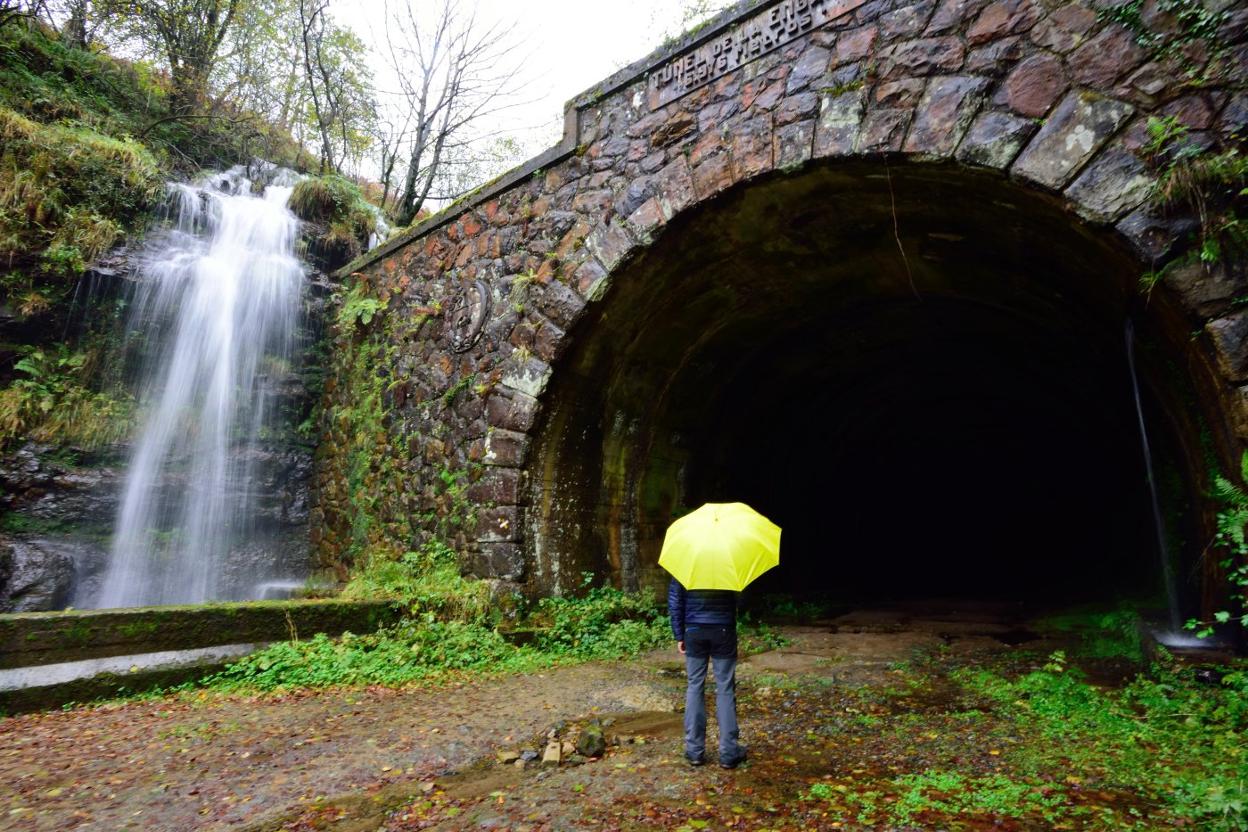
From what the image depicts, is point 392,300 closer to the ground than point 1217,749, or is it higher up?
higher up

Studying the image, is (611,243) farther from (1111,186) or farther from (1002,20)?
(1111,186)

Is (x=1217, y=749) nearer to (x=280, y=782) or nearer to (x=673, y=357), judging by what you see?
(x=280, y=782)

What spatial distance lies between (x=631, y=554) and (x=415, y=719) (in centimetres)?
362

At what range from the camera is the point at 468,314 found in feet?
25.9

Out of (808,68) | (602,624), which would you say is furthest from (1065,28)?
(602,624)

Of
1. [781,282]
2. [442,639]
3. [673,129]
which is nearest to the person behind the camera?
[673,129]

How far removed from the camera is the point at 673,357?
772 cm

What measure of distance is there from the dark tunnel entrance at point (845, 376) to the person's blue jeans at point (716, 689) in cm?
340

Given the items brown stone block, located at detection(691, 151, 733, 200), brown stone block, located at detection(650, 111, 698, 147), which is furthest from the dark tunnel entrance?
brown stone block, located at detection(650, 111, 698, 147)

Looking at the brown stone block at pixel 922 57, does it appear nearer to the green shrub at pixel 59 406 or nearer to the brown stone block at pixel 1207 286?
the brown stone block at pixel 1207 286

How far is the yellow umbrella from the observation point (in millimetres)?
3490

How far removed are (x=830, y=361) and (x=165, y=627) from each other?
7.91 meters

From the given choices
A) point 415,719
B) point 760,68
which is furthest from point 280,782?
point 760,68

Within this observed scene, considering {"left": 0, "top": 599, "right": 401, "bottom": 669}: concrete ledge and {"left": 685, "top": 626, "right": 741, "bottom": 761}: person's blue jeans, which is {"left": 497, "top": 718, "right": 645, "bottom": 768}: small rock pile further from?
{"left": 0, "top": 599, "right": 401, "bottom": 669}: concrete ledge
